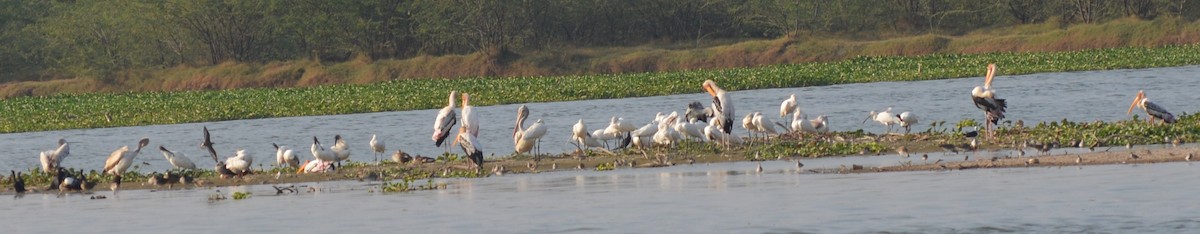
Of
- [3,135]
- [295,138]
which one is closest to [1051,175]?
[295,138]

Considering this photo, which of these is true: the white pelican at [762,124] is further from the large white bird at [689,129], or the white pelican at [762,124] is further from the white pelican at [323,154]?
the white pelican at [323,154]

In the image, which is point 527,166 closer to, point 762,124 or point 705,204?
point 762,124

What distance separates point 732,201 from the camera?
14656mm

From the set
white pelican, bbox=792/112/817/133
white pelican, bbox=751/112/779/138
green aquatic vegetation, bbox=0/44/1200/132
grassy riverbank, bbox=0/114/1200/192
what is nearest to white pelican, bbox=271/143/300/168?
grassy riverbank, bbox=0/114/1200/192

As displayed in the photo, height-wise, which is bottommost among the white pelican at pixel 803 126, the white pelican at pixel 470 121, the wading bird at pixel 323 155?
the wading bird at pixel 323 155

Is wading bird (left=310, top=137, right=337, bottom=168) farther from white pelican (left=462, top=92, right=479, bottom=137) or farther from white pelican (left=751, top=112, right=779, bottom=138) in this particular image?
white pelican (left=751, top=112, right=779, bottom=138)

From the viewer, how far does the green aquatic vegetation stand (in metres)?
37.8

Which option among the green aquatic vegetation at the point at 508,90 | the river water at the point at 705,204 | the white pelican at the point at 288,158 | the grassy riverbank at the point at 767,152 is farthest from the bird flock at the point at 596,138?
the green aquatic vegetation at the point at 508,90

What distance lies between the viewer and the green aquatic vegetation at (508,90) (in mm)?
37781

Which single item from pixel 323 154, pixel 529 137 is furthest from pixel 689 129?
pixel 323 154

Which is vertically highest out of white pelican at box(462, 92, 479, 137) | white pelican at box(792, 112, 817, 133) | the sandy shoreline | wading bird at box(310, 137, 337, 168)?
white pelican at box(462, 92, 479, 137)

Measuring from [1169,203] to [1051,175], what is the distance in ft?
8.92

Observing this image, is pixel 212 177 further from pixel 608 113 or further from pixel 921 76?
pixel 921 76

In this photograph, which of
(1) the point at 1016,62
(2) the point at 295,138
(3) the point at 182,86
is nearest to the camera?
(2) the point at 295,138
